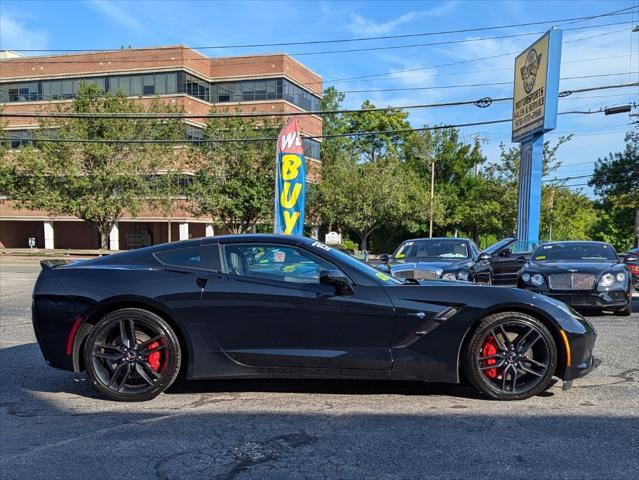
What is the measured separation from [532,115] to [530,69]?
1872mm

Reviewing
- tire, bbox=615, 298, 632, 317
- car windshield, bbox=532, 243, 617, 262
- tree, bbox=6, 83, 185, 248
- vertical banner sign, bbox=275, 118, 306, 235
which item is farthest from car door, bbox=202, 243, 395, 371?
tree, bbox=6, 83, 185, 248

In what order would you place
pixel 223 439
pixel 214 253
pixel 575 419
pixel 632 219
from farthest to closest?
pixel 632 219 < pixel 214 253 < pixel 575 419 < pixel 223 439

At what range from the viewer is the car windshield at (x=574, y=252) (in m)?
9.80

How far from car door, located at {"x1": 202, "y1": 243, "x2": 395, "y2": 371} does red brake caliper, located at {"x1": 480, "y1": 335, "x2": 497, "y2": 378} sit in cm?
82

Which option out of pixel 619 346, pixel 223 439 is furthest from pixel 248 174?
pixel 223 439

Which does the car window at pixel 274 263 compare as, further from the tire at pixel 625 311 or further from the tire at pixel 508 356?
the tire at pixel 625 311

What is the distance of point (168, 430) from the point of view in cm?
382

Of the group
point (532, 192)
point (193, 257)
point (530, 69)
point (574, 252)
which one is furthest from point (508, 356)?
point (530, 69)

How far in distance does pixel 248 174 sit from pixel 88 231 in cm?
2378

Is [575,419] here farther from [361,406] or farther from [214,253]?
[214,253]

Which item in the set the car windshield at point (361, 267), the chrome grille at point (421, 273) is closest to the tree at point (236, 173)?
the chrome grille at point (421, 273)

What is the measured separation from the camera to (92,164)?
97.1 feet

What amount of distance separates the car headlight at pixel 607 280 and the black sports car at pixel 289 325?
4.70m

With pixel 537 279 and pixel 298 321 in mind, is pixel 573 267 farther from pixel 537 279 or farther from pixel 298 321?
pixel 298 321
